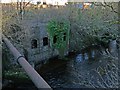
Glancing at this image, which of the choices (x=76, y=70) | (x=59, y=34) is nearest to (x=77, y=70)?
(x=76, y=70)

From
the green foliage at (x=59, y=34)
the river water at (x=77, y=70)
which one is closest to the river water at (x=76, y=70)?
the river water at (x=77, y=70)

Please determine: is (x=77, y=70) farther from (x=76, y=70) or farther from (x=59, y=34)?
(x=59, y=34)

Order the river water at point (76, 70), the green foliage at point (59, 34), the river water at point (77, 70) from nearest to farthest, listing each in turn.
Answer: the river water at point (76, 70), the river water at point (77, 70), the green foliage at point (59, 34)

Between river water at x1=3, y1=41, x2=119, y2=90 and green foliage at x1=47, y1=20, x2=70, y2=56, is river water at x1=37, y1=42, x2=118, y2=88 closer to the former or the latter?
river water at x1=3, y1=41, x2=119, y2=90

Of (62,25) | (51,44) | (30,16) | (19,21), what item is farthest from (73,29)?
(19,21)

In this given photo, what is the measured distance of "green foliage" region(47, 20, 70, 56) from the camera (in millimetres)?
11336

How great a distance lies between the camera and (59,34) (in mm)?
11617

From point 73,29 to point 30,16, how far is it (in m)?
2.75

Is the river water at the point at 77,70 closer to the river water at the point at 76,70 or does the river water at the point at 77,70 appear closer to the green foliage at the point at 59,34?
the river water at the point at 76,70

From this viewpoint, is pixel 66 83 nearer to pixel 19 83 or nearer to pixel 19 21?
pixel 19 83

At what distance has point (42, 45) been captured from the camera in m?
10.8

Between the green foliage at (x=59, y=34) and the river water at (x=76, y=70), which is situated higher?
the green foliage at (x=59, y=34)

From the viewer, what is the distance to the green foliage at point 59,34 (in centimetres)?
1134

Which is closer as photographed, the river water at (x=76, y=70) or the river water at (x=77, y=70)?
the river water at (x=76, y=70)
